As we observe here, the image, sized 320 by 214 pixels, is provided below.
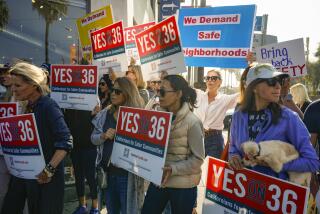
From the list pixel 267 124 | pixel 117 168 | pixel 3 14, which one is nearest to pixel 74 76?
pixel 117 168

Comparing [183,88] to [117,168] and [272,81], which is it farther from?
[117,168]

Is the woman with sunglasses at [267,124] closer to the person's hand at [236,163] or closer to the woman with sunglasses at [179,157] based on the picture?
the person's hand at [236,163]

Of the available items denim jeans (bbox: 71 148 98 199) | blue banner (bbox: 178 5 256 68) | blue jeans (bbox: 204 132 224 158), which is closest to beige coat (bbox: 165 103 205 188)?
blue jeans (bbox: 204 132 224 158)

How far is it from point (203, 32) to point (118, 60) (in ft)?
4.80

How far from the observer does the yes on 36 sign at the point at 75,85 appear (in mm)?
4336

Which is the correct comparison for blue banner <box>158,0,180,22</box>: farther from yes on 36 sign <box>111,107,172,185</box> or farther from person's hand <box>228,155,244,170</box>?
person's hand <box>228,155,244,170</box>

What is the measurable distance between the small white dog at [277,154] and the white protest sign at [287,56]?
290 centimetres

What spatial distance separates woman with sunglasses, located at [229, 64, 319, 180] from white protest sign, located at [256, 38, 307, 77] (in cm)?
254

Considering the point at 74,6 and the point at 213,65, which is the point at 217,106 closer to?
the point at 213,65

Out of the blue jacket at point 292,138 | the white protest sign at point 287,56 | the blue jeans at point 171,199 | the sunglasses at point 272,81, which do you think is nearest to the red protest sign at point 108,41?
the white protest sign at point 287,56

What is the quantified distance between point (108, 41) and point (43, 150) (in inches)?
101

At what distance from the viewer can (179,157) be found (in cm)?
295

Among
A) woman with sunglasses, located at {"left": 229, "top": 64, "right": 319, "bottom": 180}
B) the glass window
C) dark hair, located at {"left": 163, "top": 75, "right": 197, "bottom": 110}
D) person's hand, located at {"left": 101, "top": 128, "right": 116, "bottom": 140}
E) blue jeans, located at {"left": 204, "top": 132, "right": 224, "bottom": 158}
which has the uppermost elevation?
the glass window

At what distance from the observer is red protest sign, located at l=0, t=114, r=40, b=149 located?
112 inches
